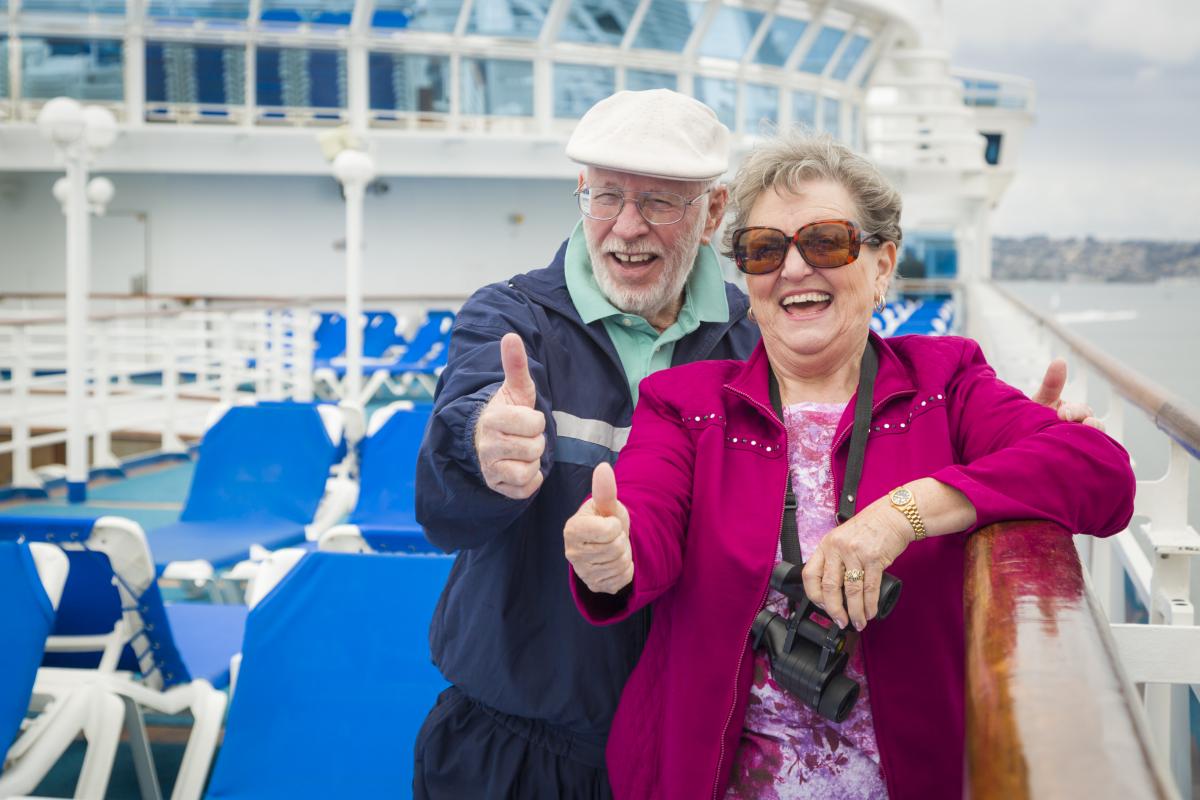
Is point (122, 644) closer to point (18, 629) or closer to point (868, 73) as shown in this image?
point (18, 629)

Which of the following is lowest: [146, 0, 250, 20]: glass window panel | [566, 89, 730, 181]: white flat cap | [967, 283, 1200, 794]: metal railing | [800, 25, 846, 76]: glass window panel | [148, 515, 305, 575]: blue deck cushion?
[148, 515, 305, 575]: blue deck cushion

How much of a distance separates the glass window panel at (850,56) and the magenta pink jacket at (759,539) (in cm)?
2079

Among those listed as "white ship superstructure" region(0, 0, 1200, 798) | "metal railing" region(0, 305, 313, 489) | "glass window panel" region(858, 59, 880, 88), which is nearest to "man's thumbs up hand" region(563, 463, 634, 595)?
"metal railing" region(0, 305, 313, 489)

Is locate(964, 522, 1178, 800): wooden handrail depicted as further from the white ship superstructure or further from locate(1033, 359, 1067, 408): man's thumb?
the white ship superstructure

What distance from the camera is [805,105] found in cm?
2031

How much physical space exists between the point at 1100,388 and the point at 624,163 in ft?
7.47

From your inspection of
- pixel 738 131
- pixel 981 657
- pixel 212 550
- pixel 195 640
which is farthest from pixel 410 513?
pixel 738 131

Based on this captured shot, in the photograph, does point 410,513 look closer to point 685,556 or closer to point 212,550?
point 212,550

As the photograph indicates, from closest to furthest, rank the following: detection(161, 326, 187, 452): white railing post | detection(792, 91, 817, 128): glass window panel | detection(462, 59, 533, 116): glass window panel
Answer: detection(161, 326, 187, 452): white railing post < detection(462, 59, 533, 116): glass window panel < detection(792, 91, 817, 128): glass window panel

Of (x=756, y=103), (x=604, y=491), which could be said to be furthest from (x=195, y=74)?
(x=604, y=491)

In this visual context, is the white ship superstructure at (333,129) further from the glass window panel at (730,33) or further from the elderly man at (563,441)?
the elderly man at (563,441)

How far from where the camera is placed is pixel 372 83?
16172 mm

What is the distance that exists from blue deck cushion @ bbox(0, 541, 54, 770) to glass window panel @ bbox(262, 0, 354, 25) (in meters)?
15.2

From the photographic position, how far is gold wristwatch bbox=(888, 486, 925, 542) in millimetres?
1178
